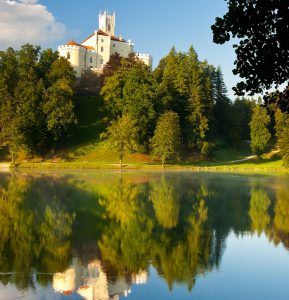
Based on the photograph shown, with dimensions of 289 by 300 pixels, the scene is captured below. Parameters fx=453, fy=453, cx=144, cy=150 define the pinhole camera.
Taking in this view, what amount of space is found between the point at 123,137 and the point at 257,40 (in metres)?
57.5

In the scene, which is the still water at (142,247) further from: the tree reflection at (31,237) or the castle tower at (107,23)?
the castle tower at (107,23)

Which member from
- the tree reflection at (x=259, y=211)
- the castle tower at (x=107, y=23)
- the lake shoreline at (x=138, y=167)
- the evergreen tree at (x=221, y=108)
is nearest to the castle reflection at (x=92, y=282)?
the tree reflection at (x=259, y=211)

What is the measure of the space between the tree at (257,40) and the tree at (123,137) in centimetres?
5690

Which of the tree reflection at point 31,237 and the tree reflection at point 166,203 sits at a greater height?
the tree reflection at point 166,203

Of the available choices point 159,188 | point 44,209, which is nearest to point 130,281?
point 44,209

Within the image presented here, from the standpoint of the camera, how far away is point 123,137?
231 feet

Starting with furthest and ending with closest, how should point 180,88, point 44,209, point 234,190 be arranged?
point 180,88 → point 234,190 → point 44,209

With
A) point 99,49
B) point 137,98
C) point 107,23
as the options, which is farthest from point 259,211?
point 107,23

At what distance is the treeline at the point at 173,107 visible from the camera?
7344 centimetres

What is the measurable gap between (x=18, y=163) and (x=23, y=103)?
37.5 ft

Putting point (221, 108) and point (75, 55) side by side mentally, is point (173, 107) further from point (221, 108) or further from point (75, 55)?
point (75, 55)

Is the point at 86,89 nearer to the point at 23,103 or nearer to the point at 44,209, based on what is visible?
the point at 23,103

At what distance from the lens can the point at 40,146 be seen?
76.6 m

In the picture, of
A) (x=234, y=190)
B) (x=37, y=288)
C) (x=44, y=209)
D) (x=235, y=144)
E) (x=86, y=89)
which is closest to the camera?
(x=37, y=288)
